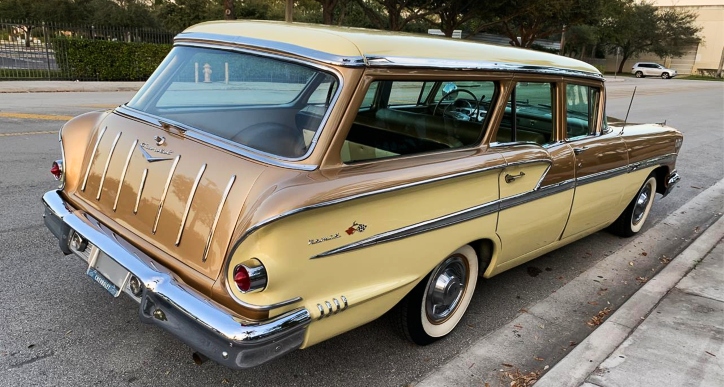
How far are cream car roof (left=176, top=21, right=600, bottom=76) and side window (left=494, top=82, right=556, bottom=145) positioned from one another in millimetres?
184

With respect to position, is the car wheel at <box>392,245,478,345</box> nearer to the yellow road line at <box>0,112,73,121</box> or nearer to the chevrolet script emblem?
the chevrolet script emblem

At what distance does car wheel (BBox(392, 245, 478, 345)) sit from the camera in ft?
10.3

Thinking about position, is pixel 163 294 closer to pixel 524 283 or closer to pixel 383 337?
pixel 383 337

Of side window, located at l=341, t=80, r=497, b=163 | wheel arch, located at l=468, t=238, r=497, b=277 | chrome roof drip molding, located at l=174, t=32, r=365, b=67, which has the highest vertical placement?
chrome roof drip molding, located at l=174, t=32, r=365, b=67

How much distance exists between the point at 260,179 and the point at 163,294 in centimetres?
65

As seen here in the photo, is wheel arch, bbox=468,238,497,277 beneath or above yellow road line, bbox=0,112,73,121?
above

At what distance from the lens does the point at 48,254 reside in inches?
160

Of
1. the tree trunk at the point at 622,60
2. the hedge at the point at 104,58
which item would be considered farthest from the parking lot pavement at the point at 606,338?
the tree trunk at the point at 622,60

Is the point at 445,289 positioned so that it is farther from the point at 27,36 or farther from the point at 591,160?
the point at 27,36

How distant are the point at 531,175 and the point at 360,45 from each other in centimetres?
156

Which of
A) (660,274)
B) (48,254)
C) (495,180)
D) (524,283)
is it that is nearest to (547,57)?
(495,180)

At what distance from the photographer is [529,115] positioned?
380cm

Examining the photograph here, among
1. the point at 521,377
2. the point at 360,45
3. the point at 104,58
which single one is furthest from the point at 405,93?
the point at 104,58

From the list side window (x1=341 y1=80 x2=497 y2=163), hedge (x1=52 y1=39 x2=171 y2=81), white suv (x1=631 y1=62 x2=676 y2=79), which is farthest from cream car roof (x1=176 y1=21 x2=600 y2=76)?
white suv (x1=631 y1=62 x2=676 y2=79)
